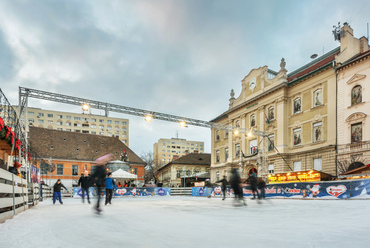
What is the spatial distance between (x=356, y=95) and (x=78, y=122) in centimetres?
9504

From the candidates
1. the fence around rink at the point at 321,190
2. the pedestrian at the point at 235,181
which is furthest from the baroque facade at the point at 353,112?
the pedestrian at the point at 235,181

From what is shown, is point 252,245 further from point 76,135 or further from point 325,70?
point 76,135

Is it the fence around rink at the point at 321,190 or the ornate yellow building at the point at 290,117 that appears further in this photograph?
the ornate yellow building at the point at 290,117

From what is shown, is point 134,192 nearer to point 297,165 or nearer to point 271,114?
point 297,165

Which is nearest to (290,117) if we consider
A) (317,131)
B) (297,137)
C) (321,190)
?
(297,137)

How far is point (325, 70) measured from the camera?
28234mm

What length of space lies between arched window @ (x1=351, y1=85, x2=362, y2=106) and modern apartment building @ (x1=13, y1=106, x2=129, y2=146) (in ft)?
277

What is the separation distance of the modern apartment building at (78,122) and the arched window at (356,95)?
84499 mm

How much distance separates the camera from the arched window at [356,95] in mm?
24578

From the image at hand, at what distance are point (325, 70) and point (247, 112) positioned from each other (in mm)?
12854

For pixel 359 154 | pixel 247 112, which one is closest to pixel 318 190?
pixel 359 154

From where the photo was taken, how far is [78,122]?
10038 cm

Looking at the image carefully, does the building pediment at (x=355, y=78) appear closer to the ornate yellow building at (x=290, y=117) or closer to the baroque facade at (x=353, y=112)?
the baroque facade at (x=353, y=112)

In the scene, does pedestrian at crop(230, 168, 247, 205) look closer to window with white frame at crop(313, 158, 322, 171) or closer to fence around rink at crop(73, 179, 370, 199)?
fence around rink at crop(73, 179, 370, 199)
